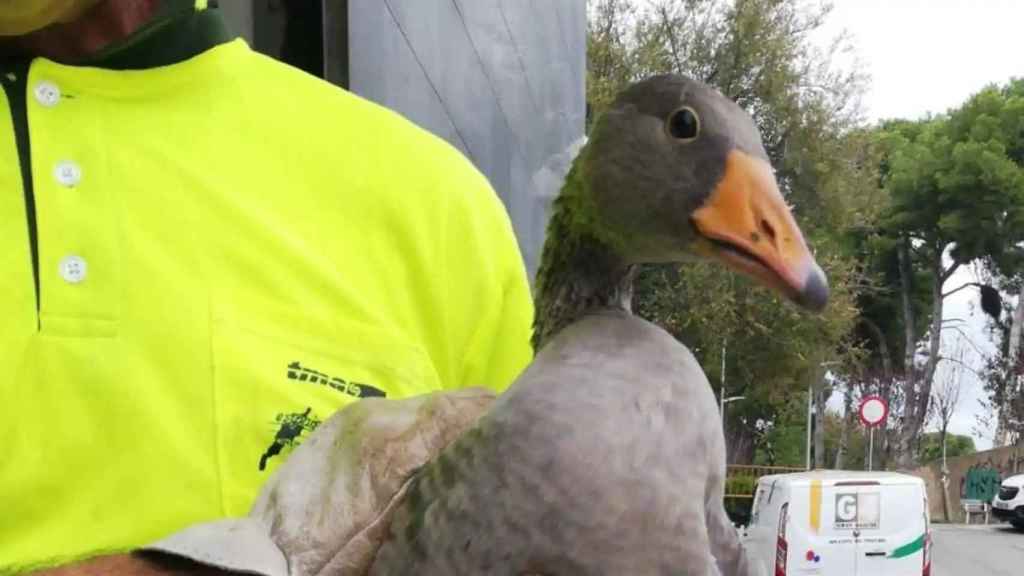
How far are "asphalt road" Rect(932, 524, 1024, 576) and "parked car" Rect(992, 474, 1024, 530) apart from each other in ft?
0.89

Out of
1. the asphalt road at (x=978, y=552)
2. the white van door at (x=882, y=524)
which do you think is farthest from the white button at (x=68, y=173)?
the asphalt road at (x=978, y=552)

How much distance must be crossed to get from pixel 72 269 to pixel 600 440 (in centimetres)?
59

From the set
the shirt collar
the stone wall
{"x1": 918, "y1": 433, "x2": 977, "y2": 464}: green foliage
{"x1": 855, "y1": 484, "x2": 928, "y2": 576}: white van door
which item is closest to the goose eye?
the shirt collar

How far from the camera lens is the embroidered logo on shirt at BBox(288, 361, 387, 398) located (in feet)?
4.52

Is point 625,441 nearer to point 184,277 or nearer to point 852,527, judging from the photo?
point 184,277

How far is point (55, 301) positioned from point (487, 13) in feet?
19.8

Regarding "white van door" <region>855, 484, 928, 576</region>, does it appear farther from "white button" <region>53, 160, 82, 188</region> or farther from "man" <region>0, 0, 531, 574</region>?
"white button" <region>53, 160, 82, 188</region>

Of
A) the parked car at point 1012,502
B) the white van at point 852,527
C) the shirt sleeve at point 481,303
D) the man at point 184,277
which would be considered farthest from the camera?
the parked car at point 1012,502

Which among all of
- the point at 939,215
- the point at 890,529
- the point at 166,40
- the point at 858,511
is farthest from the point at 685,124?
the point at 939,215

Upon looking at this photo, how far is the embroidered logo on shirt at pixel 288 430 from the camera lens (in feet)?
4.42

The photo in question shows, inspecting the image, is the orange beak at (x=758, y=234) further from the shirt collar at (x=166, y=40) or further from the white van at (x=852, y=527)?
the white van at (x=852, y=527)

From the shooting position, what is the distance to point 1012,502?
804 inches

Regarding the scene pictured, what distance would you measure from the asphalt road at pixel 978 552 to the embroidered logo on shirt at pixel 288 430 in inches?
554

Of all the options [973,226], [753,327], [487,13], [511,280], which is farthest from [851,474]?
[973,226]
